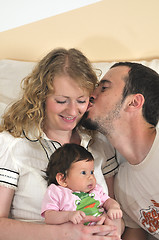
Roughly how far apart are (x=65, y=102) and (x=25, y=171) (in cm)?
36

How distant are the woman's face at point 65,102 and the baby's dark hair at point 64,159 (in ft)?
0.49

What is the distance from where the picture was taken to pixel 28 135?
1502 millimetres

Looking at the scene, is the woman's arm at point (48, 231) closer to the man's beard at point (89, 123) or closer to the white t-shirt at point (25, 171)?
the white t-shirt at point (25, 171)

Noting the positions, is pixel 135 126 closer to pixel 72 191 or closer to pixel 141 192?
pixel 141 192

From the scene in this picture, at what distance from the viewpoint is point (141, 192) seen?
1.54m

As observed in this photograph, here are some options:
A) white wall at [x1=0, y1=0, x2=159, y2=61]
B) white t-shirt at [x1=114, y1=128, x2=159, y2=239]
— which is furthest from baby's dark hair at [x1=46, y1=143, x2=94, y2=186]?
white wall at [x1=0, y1=0, x2=159, y2=61]

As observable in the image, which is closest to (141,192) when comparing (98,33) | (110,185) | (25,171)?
(110,185)

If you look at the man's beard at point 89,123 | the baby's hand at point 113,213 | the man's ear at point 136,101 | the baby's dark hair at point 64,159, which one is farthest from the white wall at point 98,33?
the baby's hand at point 113,213

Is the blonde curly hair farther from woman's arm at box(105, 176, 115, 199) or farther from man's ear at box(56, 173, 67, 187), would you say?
woman's arm at box(105, 176, 115, 199)

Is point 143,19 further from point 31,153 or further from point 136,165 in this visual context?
point 31,153

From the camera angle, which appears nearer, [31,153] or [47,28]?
[31,153]

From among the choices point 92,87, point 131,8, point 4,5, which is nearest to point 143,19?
point 131,8

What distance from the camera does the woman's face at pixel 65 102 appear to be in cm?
142

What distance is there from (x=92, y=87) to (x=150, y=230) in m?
0.75
